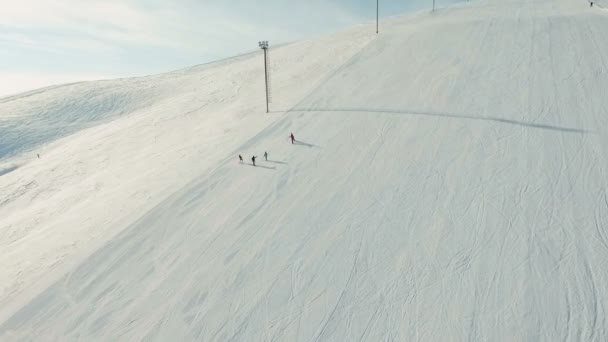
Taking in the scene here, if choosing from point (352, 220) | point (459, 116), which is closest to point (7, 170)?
point (352, 220)

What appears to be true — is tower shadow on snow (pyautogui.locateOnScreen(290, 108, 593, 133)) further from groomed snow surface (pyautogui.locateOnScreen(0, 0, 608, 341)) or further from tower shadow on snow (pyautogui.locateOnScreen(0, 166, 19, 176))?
tower shadow on snow (pyautogui.locateOnScreen(0, 166, 19, 176))

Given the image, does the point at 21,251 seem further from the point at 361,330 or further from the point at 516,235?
the point at 516,235

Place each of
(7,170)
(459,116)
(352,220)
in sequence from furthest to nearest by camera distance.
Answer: (7,170) → (459,116) → (352,220)

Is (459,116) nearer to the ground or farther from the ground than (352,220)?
farther from the ground

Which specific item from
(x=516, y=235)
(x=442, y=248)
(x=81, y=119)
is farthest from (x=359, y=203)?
(x=81, y=119)

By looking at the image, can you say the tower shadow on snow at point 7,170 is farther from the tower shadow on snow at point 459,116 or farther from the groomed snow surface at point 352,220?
the tower shadow on snow at point 459,116

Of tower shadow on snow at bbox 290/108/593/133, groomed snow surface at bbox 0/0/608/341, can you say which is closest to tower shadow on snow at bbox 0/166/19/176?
groomed snow surface at bbox 0/0/608/341

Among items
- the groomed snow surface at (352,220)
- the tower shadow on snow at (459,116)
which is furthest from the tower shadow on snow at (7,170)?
the tower shadow on snow at (459,116)

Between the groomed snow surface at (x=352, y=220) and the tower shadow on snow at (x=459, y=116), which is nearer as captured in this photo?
the groomed snow surface at (x=352, y=220)

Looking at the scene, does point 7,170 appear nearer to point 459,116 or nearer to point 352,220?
point 352,220
